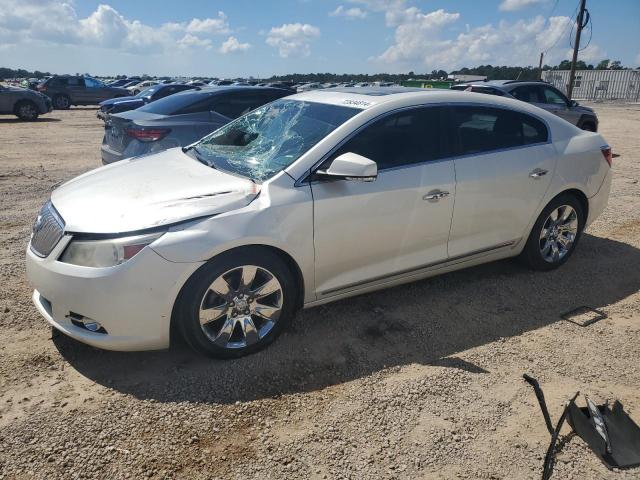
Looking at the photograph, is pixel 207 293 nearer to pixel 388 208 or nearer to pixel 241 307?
pixel 241 307

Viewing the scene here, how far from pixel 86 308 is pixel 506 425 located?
2.41 m

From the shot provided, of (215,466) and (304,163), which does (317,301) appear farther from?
(215,466)

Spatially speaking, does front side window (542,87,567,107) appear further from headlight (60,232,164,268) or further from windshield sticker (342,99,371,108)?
headlight (60,232,164,268)

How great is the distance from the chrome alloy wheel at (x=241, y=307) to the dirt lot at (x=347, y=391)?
173mm

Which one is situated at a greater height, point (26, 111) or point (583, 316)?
point (26, 111)

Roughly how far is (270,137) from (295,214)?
98 cm

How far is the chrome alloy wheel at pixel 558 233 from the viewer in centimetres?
455

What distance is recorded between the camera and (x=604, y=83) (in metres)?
40.6

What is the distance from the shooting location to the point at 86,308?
282 centimetres

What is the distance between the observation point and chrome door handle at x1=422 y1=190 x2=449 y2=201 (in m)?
3.63

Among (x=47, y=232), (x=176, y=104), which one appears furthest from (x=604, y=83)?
(x=47, y=232)

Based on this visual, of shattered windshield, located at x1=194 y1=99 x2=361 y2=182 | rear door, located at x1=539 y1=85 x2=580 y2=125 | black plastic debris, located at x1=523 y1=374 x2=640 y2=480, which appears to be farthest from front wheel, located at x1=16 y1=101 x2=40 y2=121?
black plastic debris, located at x1=523 y1=374 x2=640 y2=480

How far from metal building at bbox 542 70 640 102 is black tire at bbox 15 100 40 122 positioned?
122ft

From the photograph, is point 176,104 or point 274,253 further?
point 176,104
